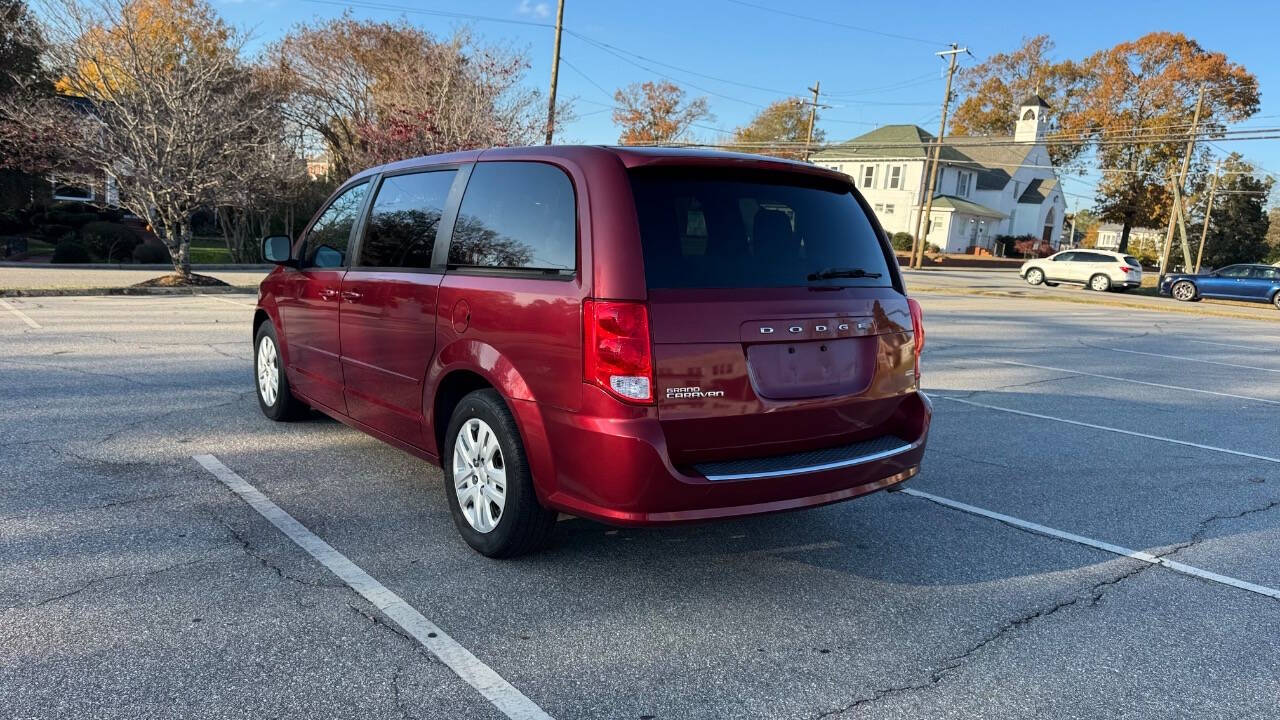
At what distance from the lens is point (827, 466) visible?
361 cm

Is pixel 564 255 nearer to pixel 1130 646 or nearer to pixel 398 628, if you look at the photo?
pixel 398 628

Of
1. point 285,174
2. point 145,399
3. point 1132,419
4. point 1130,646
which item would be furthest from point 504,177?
point 285,174

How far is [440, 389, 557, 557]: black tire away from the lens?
3613 millimetres

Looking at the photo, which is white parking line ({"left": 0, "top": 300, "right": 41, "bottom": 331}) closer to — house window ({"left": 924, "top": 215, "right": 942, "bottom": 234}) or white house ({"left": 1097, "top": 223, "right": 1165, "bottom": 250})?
house window ({"left": 924, "top": 215, "right": 942, "bottom": 234})

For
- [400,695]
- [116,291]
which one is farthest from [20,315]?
[400,695]

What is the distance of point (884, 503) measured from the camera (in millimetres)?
4969

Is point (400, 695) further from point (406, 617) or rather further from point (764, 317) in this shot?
point (764, 317)

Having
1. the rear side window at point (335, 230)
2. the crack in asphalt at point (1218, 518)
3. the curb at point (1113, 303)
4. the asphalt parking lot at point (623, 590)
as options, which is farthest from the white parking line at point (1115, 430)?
the curb at point (1113, 303)

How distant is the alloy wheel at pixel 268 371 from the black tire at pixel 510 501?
2680mm

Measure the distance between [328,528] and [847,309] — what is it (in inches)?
105

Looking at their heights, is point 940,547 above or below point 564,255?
below

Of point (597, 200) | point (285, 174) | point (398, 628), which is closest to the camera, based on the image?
point (398, 628)

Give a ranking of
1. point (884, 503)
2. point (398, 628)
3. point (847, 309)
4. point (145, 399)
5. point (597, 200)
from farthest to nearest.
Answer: point (145, 399)
point (884, 503)
point (847, 309)
point (597, 200)
point (398, 628)

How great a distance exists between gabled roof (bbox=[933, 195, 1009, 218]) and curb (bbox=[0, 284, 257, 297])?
50.7m
